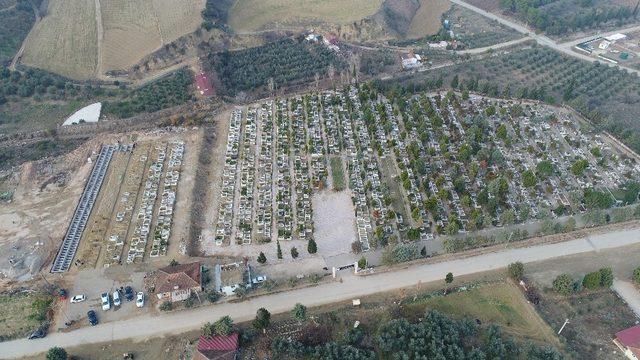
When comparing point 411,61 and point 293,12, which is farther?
point 293,12

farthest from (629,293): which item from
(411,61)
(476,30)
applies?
(476,30)

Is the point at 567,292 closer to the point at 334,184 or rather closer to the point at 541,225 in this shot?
the point at 541,225

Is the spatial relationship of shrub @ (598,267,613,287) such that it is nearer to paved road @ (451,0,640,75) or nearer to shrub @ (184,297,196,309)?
shrub @ (184,297,196,309)

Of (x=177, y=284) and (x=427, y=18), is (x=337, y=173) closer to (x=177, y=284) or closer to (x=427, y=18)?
(x=177, y=284)

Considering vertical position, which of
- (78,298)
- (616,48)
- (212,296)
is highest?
(616,48)

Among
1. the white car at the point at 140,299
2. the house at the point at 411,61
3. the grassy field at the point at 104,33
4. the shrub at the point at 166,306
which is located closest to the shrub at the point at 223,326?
the shrub at the point at 166,306

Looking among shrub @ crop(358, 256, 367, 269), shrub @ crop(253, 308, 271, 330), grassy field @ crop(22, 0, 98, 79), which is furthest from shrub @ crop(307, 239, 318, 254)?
grassy field @ crop(22, 0, 98, 79)
